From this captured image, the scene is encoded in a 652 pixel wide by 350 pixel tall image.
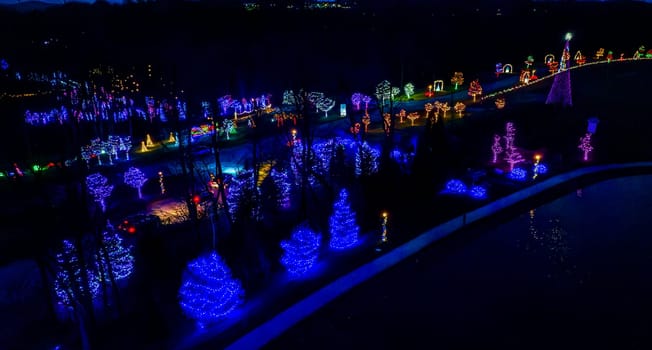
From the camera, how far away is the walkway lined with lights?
1092 cm

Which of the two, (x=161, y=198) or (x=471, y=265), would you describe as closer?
(x=471, y=265)

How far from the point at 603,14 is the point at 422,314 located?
222 ft

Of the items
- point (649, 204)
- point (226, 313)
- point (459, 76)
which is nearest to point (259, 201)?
point (226, 313)

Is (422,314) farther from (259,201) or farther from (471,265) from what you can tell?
(259,201)

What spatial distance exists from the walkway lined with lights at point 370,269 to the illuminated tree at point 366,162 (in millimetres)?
4579

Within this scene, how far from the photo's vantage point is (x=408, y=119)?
32062 mm

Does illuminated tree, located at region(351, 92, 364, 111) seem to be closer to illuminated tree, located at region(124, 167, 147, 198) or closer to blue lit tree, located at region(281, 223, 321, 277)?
illuminated tree, located at region(124, 167, 147, 198)

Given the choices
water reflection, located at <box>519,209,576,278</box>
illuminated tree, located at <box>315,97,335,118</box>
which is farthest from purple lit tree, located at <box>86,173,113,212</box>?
water reflection, located at <box>519,209,576,278</box>

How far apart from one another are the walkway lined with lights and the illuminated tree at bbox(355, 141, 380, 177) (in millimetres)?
4579

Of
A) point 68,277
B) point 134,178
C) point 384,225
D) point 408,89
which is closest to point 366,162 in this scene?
point 384,225

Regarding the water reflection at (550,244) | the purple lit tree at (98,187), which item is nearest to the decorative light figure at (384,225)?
the water reflection at (550,244)

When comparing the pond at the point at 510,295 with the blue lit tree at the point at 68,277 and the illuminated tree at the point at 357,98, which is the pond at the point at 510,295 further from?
the illuminated tree at the point at 357,98

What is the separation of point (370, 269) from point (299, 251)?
227 centimetres

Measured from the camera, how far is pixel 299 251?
13.3 metres
